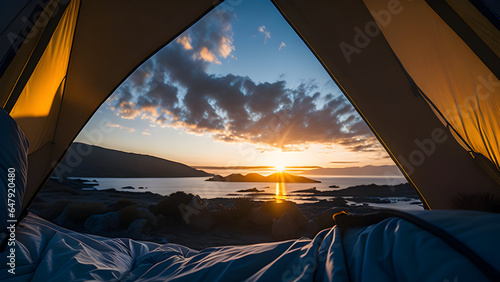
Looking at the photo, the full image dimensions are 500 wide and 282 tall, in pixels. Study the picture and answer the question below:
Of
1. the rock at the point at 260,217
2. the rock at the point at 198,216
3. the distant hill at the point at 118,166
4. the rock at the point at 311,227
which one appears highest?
the distant hill at the point at 118,166

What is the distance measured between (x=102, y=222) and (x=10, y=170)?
294 cm

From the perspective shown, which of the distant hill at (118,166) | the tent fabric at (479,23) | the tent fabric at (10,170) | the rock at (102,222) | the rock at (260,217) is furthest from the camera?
the distant hill at (118,166)

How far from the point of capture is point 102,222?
352cm

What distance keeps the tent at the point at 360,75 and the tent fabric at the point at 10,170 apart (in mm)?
804

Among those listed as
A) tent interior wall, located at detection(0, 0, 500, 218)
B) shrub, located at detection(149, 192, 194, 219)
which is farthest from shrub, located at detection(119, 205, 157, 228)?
tent interior wall, located at detection(0, 0, 500, 218)

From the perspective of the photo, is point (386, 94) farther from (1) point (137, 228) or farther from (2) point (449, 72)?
(1) point (137, 228)

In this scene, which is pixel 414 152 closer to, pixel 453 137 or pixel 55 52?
pixel 453 137

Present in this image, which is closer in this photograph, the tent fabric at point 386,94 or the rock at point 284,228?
the tent fabric at point 386,94

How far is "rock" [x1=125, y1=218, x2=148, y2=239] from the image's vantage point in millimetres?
3259

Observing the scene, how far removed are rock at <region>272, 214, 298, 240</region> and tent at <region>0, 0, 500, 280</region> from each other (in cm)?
186

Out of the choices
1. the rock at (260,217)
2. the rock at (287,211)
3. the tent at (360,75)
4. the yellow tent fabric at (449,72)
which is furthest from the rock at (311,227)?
the yellow tent fabric at (449,72)

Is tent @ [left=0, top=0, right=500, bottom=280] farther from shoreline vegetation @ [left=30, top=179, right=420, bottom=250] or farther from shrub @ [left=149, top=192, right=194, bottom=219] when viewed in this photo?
shrub @ [left=149, top=192, right=194, bottom=219]

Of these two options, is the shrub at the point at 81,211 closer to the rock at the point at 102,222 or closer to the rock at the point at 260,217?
the rock at the point at 102,222

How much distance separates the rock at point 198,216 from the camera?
3.74 meters
